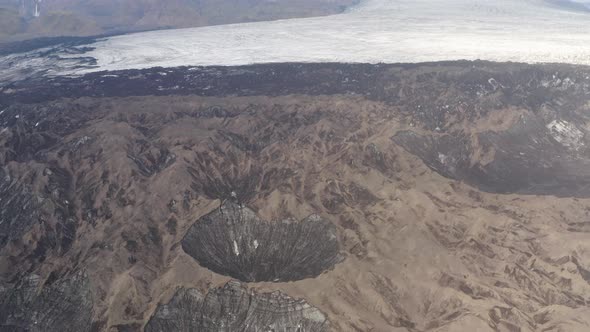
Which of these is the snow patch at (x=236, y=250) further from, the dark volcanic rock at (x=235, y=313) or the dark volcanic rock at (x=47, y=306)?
the dark volcanic rock at (x=47, y=306)

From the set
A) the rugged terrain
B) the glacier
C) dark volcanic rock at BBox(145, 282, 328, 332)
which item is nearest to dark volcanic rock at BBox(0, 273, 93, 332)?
the rugged terrain

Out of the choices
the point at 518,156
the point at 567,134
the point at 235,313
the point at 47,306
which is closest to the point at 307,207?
the point at 235,313

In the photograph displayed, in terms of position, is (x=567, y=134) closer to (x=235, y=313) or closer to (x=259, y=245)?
(x=259, y=245)

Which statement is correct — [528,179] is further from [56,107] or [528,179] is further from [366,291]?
[56,107]

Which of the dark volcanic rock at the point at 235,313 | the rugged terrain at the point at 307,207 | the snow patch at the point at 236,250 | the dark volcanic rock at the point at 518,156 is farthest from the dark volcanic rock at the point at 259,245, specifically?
the dark volcanic rock at the point at 518,156

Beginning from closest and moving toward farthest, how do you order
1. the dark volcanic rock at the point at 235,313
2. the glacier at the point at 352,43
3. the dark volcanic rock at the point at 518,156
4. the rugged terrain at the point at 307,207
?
the dark volcanic rock at the point at 235,313 < the rugged terrain at the point at 307,207 < the dark volcanic rock at the point at 518,156 < the glacier at the point at 352,43

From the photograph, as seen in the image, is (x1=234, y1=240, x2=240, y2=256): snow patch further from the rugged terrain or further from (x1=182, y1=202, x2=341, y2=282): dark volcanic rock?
the rugged terrain

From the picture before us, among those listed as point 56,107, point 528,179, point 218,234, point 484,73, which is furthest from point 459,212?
point 56,107
